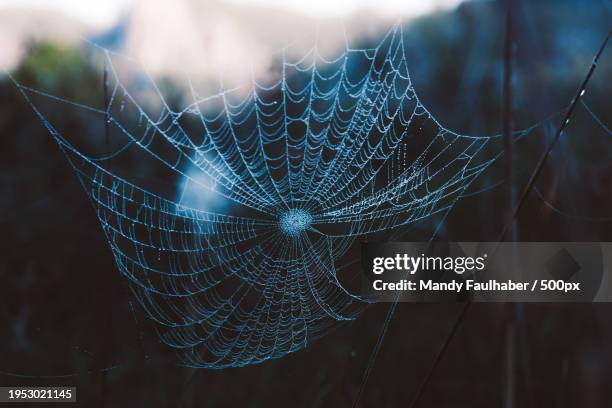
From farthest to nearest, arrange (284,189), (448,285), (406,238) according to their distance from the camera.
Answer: (406,238)
(284,189)
(448,285)

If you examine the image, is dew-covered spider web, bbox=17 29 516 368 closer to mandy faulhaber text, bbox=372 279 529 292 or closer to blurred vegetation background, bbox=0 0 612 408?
blurred vegetation background, bbox=0 0 612 408

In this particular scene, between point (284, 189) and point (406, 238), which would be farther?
point (406, 238)

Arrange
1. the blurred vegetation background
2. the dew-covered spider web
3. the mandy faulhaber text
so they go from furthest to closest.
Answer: the blurred vegetation background → the dew-covered spider web → the mandy faulhaber text

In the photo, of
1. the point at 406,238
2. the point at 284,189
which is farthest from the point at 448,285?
the point at 406,238

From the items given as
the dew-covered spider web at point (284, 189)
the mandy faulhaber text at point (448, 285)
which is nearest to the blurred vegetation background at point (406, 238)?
the dew-covered spider web at point (284, 189)

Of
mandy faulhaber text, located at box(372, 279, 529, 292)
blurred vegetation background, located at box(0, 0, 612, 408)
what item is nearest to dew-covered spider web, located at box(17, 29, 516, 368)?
blurred vegetation background, located at box(0, 0, 612, 408)

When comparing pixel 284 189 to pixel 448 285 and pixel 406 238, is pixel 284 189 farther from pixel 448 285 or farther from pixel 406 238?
pixel 448 285
